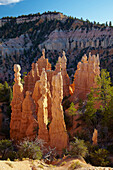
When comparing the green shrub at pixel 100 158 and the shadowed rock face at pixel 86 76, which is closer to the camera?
the green shrub at pixel 100 158

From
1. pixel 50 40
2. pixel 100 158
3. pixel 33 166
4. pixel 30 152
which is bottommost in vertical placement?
pixel 100 158

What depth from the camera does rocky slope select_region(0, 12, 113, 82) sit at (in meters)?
65.9

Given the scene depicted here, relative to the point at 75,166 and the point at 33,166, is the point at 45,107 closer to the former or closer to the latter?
the point at 33,166

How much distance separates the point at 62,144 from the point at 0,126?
12.5 m

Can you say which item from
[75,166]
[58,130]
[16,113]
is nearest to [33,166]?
[75,166]

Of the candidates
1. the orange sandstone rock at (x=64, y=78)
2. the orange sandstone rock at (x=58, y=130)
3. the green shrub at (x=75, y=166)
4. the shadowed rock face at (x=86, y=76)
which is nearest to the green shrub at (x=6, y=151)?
the orange sandstone rock at (x=58, y=130)

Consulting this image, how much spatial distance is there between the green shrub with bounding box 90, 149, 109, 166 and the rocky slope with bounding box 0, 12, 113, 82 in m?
46.3

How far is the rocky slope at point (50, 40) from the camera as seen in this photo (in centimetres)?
6588

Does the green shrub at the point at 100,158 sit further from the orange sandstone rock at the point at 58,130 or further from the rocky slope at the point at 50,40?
the rocky slope at the point at 50,40

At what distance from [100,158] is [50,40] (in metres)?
72.9

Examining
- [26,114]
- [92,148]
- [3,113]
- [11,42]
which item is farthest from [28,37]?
[92,148]

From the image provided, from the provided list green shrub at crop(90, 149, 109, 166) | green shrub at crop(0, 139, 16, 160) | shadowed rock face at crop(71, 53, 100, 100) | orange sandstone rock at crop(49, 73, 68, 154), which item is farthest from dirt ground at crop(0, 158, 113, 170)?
shadowed rock face at crop(71, 53, 100, 100)

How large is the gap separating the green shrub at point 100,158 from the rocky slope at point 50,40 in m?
46.3

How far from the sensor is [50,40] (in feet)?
254
